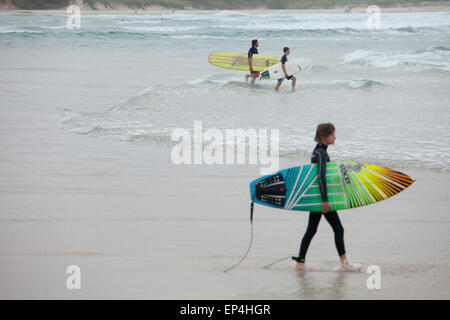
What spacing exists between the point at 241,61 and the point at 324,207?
14.2 meters

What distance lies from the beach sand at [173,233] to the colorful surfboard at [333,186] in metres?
0.47

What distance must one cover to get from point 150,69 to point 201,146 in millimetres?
12064

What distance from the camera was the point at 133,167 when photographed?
7156 mm

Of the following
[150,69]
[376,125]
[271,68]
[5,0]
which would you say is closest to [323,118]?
[376,125]

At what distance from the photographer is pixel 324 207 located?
13.6 ft

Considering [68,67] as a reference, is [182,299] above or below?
below

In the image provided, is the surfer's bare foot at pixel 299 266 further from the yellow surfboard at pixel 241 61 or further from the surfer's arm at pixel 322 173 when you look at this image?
the yellow surfboard at pixel 241 61

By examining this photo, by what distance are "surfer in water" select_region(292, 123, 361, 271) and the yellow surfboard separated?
12542mm

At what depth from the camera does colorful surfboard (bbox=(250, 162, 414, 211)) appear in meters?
4.38

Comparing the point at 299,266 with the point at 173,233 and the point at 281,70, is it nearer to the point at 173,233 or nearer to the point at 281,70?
the point at 173,233

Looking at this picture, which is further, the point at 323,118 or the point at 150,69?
the point at 150,69

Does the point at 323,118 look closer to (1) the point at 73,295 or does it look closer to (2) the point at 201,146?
(2) the point at 201,146

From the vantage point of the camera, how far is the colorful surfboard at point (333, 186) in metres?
4.38

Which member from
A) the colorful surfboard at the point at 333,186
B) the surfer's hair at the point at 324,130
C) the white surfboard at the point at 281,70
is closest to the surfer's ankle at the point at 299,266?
the colorful surfboard at the point at 333,186
